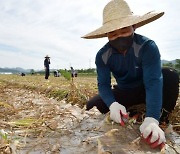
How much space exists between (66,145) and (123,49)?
3.16 feet

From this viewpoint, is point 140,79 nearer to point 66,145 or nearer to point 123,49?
point 123,49

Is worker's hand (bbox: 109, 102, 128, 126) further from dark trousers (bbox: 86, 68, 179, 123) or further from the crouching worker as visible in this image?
dark trousers (bbox: 86, 68, 179, 123)

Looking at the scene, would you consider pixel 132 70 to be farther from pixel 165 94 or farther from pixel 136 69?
pixel 165 94

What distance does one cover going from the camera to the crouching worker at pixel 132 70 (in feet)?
8.19

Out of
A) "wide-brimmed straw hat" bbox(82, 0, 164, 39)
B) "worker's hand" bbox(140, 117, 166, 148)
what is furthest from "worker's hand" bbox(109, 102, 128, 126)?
"wide-brimmed straw hat" bbox(82, 0, 164, 39)

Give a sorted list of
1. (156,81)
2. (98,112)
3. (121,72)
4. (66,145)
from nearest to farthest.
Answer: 1. (66,145)
2. (156,81)
3. (121,72)
4. (98,112)

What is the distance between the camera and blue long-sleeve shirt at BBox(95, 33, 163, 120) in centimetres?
254

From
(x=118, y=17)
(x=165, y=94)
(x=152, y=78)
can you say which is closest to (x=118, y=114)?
(x=152, y=78)

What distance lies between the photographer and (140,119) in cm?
317

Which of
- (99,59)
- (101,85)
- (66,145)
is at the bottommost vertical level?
(66,145)

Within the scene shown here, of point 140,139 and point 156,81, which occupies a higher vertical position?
point 156,81

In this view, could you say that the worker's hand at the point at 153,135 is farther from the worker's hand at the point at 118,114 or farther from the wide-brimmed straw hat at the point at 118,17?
the wide-brimmed straw hat at the point at 118,17

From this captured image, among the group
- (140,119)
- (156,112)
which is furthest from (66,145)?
(140,119)

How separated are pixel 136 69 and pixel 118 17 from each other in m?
0.48
